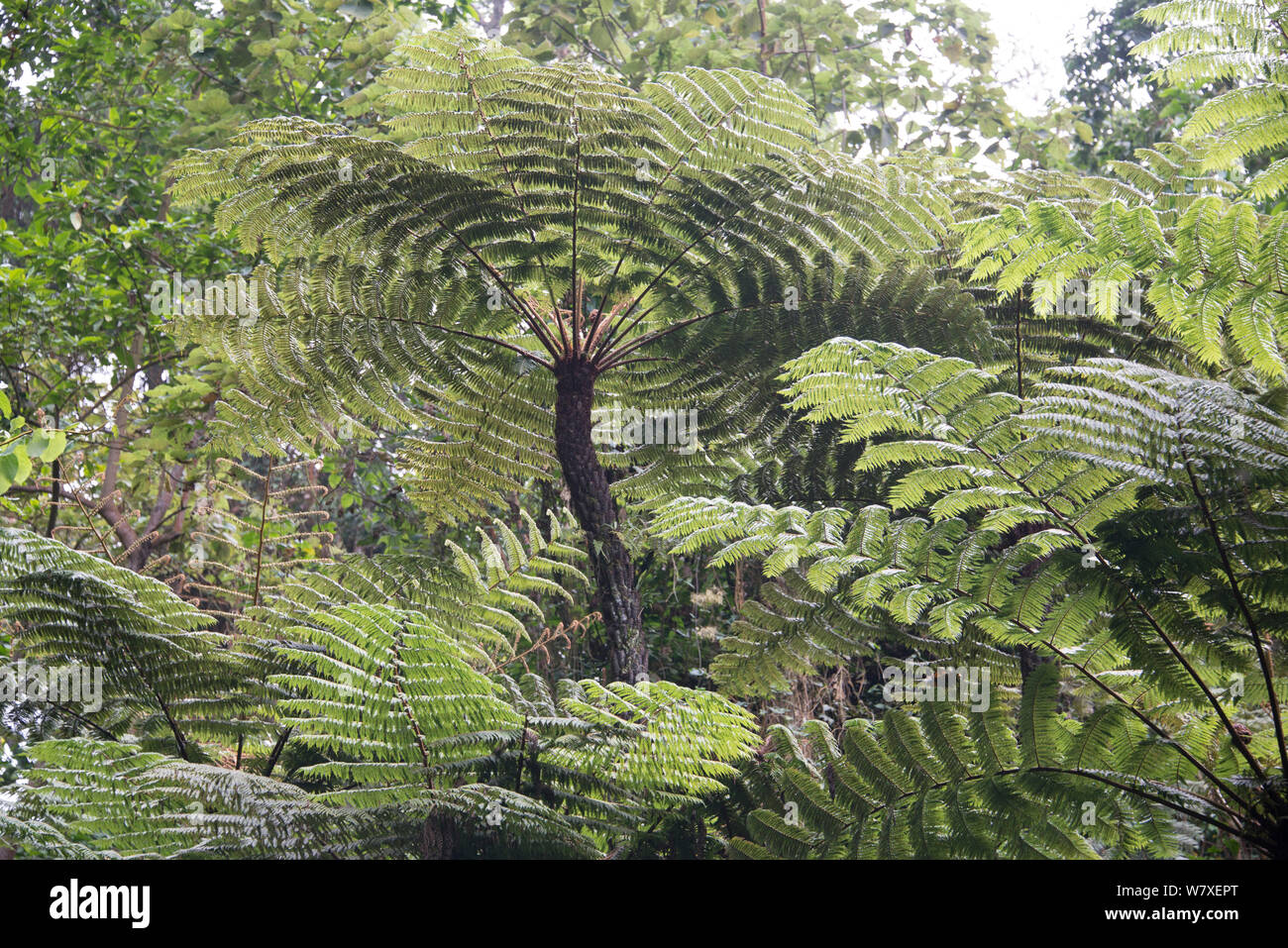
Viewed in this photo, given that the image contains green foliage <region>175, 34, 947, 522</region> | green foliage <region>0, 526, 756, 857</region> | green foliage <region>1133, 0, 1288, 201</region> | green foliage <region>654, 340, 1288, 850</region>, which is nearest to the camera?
green foliage <region>654, 340, 1288, 850</region>

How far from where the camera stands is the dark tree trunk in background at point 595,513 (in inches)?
105

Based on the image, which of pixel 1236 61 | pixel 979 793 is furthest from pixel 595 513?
pixel 1236 61

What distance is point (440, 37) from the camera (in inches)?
102

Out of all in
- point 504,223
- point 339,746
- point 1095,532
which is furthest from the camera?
point 504,223

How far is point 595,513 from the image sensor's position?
2705mm

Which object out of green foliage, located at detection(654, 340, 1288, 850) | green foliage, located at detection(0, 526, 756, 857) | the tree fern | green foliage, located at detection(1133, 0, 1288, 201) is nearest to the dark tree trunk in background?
the tree fern

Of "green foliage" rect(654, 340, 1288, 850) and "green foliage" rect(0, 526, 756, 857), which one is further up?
"green foliage" rect(654, 340, 1288, 850)

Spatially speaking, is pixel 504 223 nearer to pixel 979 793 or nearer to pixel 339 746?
pixel 339 746

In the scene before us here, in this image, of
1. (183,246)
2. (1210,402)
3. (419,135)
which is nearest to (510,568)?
(419,135)

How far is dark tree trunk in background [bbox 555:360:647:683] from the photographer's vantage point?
266 cm

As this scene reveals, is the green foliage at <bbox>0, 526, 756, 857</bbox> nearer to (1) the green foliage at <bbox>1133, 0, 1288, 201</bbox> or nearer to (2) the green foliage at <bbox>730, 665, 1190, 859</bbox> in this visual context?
(2) the green foliage at <bbox>730, 665, 1190, 859</bbox>

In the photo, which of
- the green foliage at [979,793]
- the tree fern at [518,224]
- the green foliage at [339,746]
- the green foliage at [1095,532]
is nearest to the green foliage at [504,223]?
the tree fern at [518,224]
